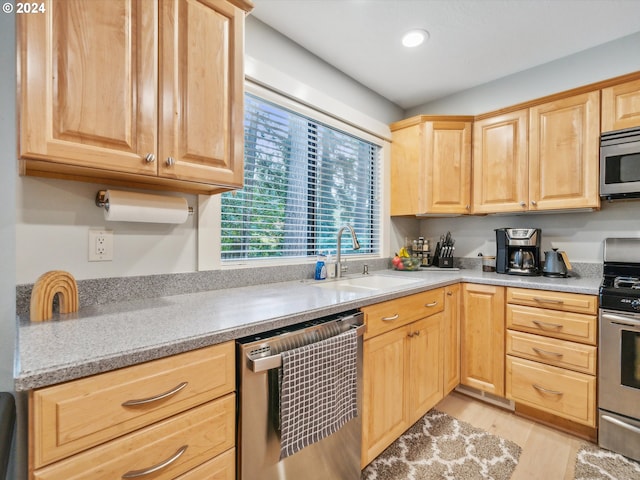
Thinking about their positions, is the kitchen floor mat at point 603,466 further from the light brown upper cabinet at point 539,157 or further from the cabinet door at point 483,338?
the light brown upper cabinet at point 539,157

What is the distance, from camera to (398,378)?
171 cm

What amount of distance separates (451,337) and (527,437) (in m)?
0.68

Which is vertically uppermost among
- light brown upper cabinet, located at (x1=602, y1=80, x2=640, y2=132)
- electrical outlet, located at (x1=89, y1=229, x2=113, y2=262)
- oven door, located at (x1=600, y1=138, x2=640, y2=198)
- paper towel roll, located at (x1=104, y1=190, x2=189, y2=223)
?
light brown upper cabinet, located at (x1=602, y1=80, x2=640, y2=132)

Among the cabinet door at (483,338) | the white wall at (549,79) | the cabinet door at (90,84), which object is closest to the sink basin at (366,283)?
the cabinet door at (483,338)

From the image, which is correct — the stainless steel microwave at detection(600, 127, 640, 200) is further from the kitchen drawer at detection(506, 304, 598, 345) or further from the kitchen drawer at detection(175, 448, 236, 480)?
the kitchen drawer at detection(175, 448, 236, 480)

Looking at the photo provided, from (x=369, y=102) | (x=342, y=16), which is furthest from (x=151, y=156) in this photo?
(x=369, y=102)

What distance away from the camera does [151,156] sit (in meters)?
1.13

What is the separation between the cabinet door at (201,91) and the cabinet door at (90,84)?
0.19ft

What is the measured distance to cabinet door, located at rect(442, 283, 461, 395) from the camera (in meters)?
2.16

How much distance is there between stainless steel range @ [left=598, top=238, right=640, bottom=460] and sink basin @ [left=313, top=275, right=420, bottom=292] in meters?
1.05

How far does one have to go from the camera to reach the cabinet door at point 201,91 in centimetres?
117

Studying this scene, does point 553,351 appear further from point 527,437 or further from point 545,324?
point 527,437

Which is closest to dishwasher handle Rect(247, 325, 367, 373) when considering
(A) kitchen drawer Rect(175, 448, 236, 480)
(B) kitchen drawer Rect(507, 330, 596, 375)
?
(A) kitchen drawer Rect(175, 448, 236, 480)

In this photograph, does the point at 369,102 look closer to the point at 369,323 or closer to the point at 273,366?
the point at 369,323
